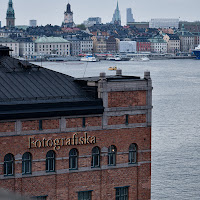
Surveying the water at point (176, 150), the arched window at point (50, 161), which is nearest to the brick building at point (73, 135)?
the arched window at point (50, 161)

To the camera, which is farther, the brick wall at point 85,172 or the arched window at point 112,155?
the arched window at point 112,155

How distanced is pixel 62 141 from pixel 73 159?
713mm

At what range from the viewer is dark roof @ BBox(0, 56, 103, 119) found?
805 inches

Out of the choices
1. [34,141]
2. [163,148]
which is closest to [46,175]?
[34,141]

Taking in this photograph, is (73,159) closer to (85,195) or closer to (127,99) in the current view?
(85,195)

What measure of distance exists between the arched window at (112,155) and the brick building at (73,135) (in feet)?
0.09

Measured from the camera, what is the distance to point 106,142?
21750 mm

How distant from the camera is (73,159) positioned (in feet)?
70.2

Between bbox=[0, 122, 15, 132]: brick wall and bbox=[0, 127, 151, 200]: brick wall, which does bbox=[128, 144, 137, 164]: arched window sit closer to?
bbox=[0, 127, 151, 200]: brick wall

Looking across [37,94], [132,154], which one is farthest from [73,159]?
[37,94]

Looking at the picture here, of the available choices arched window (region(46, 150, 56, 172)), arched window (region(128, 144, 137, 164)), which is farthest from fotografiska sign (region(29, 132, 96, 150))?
arched window (region(128, 144, 137, 164))

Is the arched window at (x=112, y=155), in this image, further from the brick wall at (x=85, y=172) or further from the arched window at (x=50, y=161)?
the arched window at (x=50, y=161)

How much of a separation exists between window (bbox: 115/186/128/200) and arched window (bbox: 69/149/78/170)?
1482 mm

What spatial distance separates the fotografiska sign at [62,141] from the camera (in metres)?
20.6
